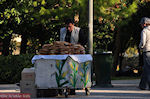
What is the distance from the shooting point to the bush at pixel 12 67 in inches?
722

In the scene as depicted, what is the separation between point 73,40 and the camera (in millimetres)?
12094

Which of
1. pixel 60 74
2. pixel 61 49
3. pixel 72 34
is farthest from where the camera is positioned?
pixel 72 34

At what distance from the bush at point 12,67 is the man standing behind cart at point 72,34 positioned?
6607 mm

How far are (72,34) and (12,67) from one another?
7021 mm

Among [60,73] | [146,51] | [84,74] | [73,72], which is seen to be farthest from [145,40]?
[60,73]

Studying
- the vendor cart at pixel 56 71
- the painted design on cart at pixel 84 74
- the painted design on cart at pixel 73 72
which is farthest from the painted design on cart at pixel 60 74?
the painted design on cart at pixel 84 74

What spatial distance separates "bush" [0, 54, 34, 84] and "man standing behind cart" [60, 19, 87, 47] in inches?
260

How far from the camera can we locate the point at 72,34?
39.4 feet

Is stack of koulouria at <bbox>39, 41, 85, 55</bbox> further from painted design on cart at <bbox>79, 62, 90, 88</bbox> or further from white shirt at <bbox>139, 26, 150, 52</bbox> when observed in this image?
white shirt at <bbox>139, 26, 150, 52</bbox>

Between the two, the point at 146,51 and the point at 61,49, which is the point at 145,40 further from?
the point at 61,49

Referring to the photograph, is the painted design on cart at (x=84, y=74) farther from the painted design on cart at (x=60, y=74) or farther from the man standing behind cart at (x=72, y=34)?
the man standing behind cart at (x=72, y=34)

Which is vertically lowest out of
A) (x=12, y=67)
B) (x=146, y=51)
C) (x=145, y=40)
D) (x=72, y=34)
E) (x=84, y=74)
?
(x=84, y=74)

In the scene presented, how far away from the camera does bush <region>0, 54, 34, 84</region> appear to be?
60.2 feet

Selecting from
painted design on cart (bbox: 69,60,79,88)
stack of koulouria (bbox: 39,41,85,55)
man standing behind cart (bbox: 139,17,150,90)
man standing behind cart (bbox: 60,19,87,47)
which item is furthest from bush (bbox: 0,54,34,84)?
painted design on cart (bbox: 69,60,79,88)
